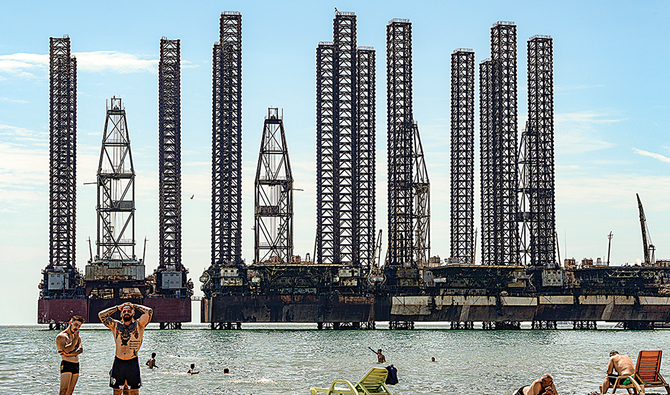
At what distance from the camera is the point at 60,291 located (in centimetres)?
11806

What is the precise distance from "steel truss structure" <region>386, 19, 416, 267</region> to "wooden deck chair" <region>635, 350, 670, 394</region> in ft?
294

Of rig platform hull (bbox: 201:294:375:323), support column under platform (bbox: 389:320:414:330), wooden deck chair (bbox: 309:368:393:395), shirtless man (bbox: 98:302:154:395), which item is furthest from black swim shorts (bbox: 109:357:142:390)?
support column under platform (bbox: 389:320:414:330)

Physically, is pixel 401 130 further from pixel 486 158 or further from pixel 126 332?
pixel 126 332

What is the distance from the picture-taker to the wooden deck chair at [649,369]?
78.7ft

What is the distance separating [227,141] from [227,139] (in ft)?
0.89

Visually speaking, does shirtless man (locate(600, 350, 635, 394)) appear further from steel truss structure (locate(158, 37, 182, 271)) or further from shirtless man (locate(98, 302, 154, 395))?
steel truss structure (locate(158, 37, 182, 271))

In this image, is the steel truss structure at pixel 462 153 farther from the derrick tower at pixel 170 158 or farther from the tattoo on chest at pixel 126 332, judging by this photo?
the tattoo on chest at pixel 126 332

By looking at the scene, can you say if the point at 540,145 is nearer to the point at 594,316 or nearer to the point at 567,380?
the point at 594,316

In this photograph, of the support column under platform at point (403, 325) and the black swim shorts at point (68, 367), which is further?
the support column under platform at point (403, 325)

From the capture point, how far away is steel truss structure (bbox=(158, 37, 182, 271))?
12319cm

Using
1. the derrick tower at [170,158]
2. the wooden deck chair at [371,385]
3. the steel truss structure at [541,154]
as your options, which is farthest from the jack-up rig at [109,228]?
the wooden deck chair at [371,385]

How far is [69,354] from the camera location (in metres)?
18.6

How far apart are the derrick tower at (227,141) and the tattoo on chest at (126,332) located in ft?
332

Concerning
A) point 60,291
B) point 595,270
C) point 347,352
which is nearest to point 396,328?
point 595,270
